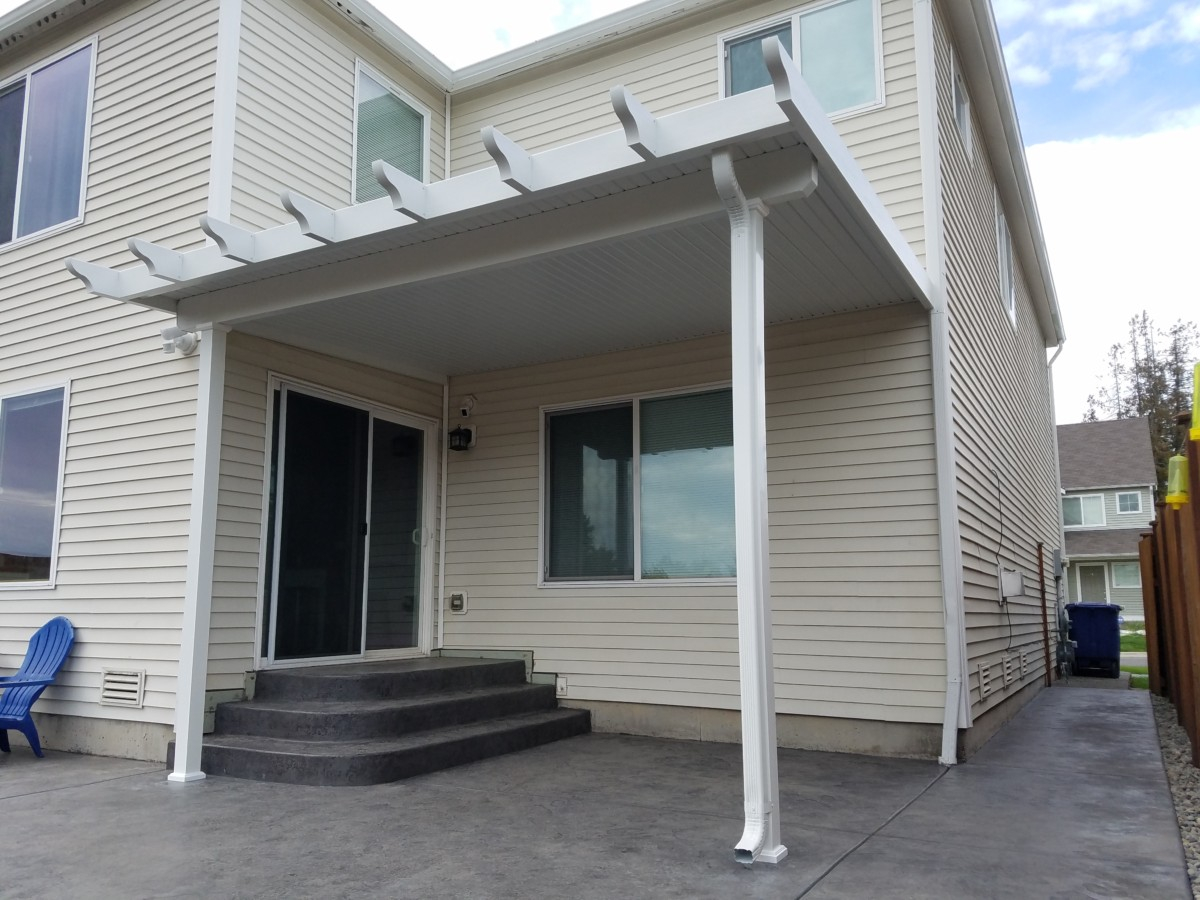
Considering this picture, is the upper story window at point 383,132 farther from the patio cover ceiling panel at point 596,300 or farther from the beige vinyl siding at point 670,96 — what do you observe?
the patio cover ceiling panel at point 596,300

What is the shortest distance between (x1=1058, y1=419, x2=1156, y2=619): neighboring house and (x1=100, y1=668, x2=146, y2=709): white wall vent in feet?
78.3

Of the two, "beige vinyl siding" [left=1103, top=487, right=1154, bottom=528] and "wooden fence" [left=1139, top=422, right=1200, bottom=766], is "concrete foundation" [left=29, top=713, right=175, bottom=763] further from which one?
"beige vinyl siding" [left=1103, top=487, right=1154, bottom=528]

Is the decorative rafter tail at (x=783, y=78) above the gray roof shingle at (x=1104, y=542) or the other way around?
above

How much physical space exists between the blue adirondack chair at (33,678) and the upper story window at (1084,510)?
81.3 ft

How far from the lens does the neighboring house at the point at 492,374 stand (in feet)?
16.1

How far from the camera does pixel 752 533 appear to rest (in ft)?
11.3

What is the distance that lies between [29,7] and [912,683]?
7.62 meters

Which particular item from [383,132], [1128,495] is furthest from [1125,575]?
[383,132]

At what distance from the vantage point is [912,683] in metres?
5.20

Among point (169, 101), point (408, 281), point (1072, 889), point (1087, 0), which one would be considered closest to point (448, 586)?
point (408, 281)

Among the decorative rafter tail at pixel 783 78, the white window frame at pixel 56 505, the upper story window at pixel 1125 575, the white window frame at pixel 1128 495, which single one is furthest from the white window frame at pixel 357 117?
the upper story window at pixel 1125 575

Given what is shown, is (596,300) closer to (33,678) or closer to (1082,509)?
(33,678)

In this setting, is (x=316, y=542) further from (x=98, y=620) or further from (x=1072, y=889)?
(x=1072, y=889)

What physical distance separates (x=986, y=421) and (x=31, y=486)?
6.85 metres
